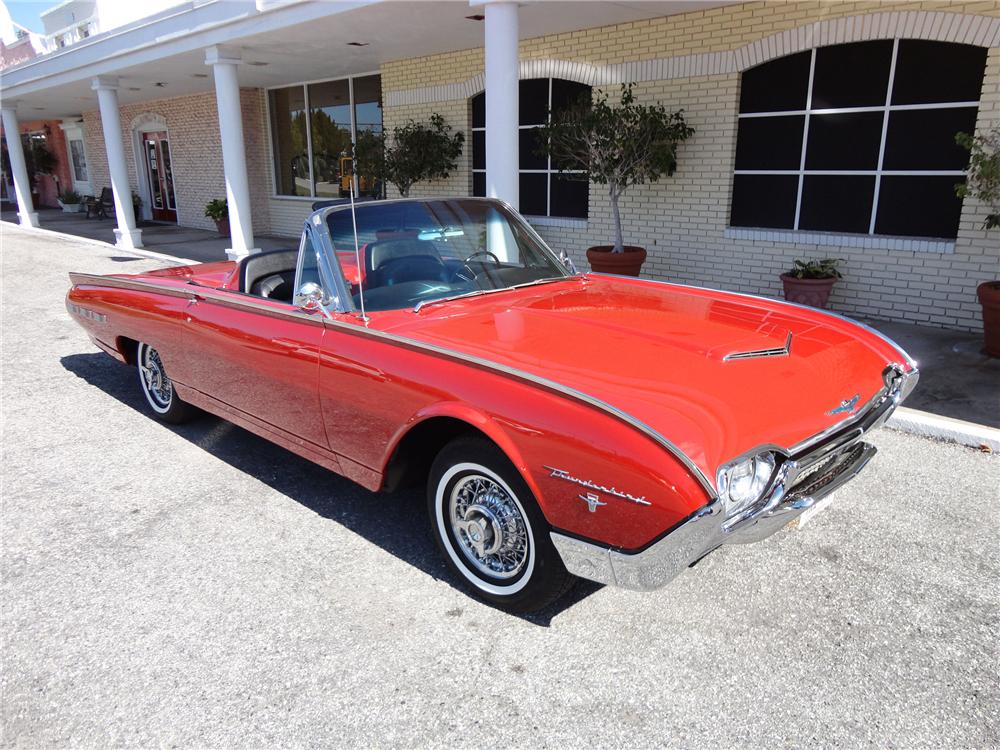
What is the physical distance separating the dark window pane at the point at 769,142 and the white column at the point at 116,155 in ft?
40.7

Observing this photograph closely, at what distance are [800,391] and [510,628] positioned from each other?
4.69 ft

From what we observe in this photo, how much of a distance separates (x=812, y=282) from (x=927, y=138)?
181 cm

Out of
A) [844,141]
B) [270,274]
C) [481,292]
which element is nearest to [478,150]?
[844,141]

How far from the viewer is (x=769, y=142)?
8.38 meters

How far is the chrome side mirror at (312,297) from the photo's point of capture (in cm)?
333

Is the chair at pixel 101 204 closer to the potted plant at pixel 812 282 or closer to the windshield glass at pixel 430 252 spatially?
the potted plant at pixel 812 282

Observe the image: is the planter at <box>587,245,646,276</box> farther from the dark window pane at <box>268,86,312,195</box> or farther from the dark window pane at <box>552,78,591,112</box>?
the dark window pane at <box>268,86,312,195</box>

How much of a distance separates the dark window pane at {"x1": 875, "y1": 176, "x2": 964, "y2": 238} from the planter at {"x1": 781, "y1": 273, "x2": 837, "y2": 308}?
2.99 feet

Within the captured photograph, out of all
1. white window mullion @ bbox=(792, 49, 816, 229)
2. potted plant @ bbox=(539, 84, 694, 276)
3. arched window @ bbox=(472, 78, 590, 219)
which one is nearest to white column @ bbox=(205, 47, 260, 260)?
arched window @ bbox=(472, 78, 590, 219)

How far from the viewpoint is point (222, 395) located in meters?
4.12

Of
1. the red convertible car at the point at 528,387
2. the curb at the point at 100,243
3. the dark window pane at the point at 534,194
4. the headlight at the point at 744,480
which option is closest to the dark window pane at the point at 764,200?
the dark window pane at the point at 534,194

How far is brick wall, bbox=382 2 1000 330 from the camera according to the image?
7023 mm

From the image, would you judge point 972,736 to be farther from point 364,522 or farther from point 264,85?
point 264,85

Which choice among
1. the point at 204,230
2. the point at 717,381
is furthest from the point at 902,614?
the point at 204,230
